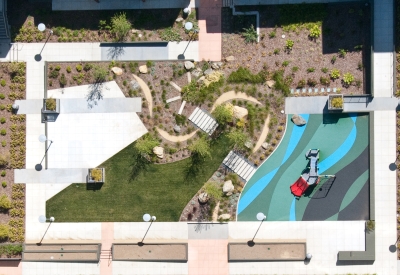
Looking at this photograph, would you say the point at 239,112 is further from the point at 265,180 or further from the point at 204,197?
the point at 204,197

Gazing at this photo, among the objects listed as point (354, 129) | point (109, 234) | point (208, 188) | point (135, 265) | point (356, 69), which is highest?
point (356, 69)

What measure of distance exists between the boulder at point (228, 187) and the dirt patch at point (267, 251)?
338cm

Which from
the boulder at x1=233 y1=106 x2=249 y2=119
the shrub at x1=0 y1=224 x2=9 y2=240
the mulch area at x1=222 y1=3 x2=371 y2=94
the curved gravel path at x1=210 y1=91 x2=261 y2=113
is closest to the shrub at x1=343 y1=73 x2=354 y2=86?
the mulch area at x1=222 y1=3 x2=371 y2=94

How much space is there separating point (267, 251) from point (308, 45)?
43.5 ft

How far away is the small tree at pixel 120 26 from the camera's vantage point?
93.4 feet

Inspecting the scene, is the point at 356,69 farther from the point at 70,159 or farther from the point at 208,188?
the point at 70,159

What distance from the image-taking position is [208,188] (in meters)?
28.2

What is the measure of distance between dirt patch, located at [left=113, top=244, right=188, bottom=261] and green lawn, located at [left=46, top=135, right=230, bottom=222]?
1.68 m

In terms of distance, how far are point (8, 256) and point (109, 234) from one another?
21.6 ft

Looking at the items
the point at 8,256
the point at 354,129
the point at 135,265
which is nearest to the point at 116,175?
the point at 135,265

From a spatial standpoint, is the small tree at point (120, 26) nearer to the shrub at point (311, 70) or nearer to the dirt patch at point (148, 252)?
the shrub at point (311, 70)

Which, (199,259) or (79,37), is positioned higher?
(79,37)

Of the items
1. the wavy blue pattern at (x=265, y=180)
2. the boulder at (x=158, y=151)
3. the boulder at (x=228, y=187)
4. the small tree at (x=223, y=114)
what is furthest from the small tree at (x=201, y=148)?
the wavy blue pattern at (x=265, y=180)

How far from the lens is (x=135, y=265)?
28719 mm
